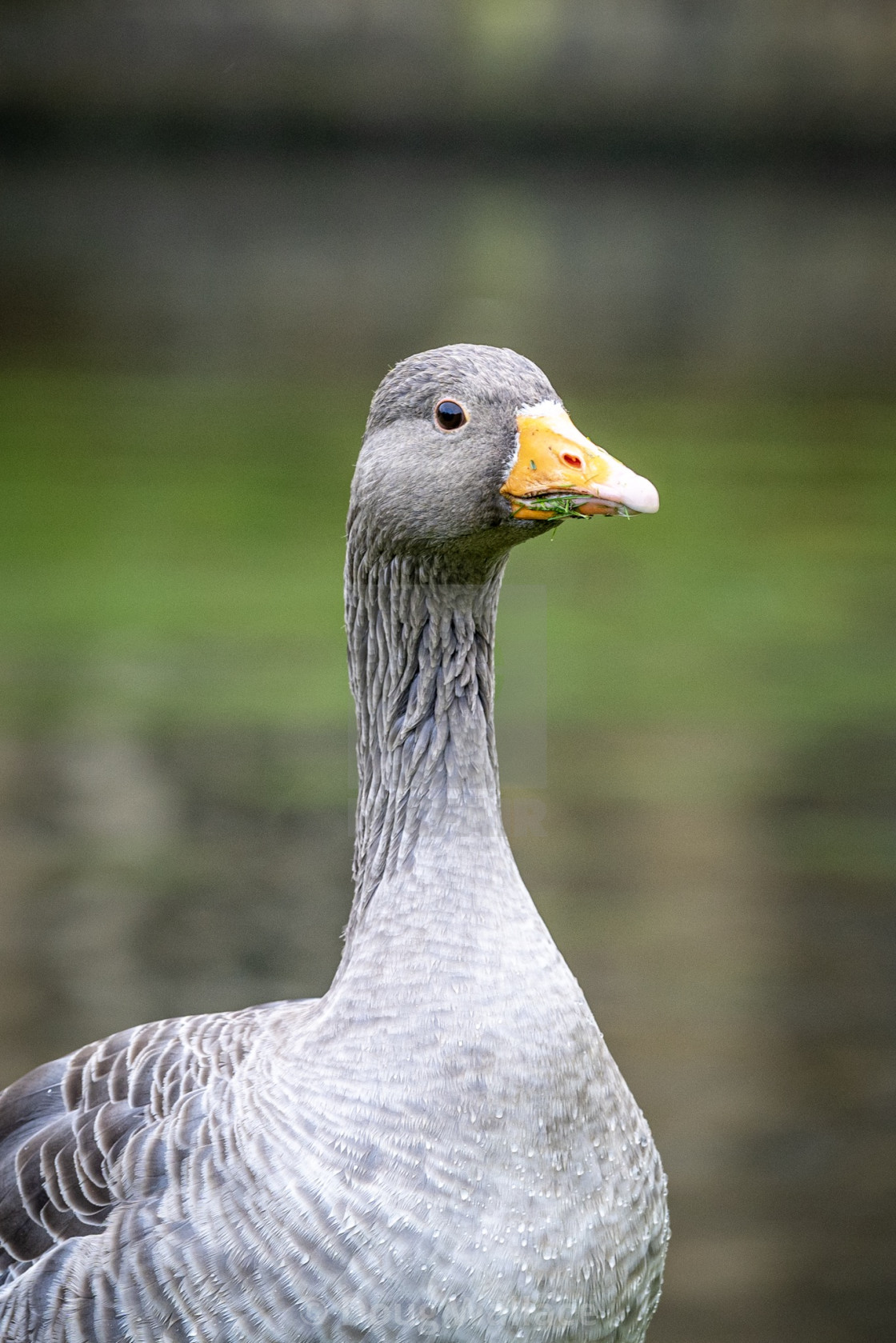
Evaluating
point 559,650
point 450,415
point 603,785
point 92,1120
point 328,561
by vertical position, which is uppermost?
point 328,561

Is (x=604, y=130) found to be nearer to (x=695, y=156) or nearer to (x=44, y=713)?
(x=695, y=156)

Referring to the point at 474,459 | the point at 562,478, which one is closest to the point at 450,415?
the point at 474,459

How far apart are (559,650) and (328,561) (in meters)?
2.01

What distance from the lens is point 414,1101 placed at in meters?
2.96

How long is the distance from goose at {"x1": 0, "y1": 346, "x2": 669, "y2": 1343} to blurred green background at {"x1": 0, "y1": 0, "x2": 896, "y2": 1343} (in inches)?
61.8

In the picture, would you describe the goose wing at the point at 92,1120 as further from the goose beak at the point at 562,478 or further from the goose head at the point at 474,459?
the goose beak at the point at 562,478

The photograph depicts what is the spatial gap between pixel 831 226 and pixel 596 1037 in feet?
79.1

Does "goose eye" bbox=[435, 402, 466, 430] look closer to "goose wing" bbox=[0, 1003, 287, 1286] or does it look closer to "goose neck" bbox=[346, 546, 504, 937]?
"goose neck" bbox=[346, 546, 504, 937]

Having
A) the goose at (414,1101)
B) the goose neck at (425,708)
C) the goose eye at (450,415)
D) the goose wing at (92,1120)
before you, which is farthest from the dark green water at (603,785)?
the goose eye at (450,415)

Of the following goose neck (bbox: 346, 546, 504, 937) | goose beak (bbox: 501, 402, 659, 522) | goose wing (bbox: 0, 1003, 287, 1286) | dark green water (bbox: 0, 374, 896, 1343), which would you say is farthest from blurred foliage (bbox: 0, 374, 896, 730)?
goose beak (bbox: 501, 402, 659, 522)

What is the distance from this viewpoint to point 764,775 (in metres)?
8.08

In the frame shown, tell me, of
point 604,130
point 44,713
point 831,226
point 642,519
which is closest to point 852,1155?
point 44,713

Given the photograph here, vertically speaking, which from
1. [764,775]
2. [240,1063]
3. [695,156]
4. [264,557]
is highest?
[695,156]

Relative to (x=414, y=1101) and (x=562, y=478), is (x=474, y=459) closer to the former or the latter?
(x=562, y=478)
